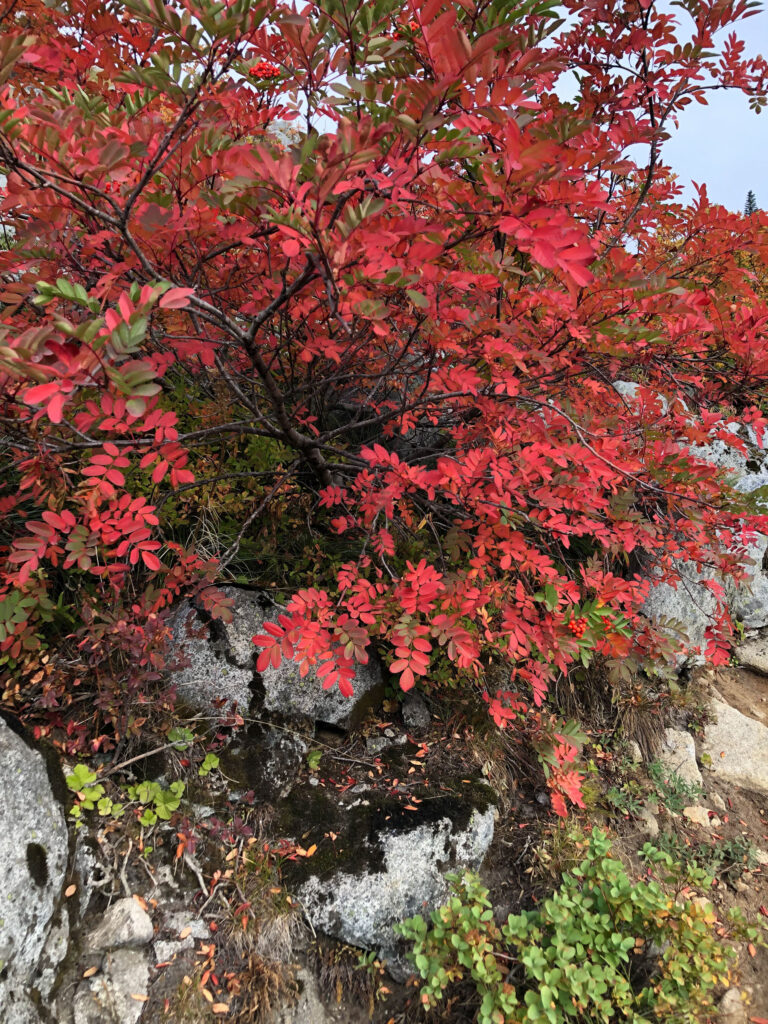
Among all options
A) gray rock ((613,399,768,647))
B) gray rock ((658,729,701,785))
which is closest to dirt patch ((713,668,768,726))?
gray rock ((613,399,768,647))

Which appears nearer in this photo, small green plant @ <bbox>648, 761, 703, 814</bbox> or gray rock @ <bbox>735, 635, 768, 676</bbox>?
small green plant @ <bbox>648, 761, 703, 814</bbox>

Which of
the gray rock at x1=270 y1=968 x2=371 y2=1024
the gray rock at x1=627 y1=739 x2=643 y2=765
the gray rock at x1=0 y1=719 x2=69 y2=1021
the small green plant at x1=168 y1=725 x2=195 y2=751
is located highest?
the gray rock at x1=627 y1=739 x2=643 y2=765

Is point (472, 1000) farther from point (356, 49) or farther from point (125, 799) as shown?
point (356, 49)

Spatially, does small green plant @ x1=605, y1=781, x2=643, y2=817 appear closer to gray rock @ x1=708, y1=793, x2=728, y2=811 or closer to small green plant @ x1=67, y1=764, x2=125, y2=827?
gray rock @ x1=708, y1=793, x2=728, y2=811

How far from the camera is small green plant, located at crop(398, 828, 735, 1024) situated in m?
1.75

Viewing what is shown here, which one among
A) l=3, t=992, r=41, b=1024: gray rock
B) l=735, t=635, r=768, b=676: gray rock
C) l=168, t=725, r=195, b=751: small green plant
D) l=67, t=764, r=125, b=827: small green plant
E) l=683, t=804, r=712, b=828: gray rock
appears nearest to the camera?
l=3, t=992, r=41, b=1024: gray rock

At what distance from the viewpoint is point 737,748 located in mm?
3311

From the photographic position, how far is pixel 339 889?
2039 millimetres

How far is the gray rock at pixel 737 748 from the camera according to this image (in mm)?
3168

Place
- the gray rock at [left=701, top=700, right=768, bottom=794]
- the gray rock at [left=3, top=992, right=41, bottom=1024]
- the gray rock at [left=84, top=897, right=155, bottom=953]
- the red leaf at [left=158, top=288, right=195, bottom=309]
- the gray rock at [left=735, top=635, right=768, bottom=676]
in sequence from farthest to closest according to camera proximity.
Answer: the gray rock at [left=735, top=635, right=768, bottom=676]
the gray rock at [left=701, top=700, right=768, bottom=794]
the gray rock at [left=84, top=897, right=155, bottom=953]
the gray rock at [left=3, top=992, right=41, bottom=1024]
the red leaf at [left=158, top=288, right=195, bottom=309]

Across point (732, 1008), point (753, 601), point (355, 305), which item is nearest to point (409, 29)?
point (355, 305)

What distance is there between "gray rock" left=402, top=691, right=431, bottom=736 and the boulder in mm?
223

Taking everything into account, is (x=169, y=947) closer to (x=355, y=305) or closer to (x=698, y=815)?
(x=355, y=305)

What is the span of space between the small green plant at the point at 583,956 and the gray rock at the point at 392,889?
0.10 meters
